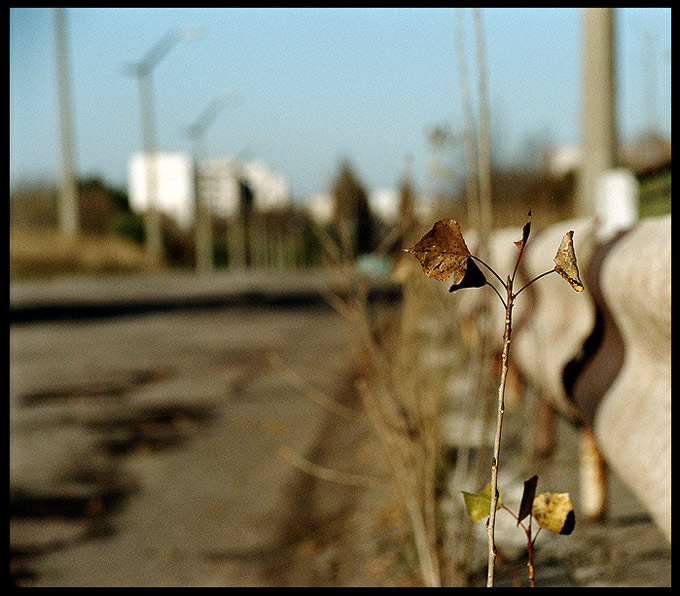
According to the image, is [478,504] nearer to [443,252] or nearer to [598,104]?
[443,252]

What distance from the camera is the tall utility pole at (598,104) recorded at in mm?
5586

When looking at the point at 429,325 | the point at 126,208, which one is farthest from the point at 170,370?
the point at 126,208

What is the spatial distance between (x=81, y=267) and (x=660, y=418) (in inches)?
1431

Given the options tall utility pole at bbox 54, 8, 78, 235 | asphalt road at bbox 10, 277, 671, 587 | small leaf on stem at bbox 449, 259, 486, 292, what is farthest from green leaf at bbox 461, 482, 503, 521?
tall utility pole at bbox 54, 8, 78, 235

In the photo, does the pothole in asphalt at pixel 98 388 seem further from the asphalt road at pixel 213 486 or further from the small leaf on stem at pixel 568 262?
the small leaf on stem at pixel 568 262

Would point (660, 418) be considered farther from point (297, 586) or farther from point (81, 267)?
point (81, 267)

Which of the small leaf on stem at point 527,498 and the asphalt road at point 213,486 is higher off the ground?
the small leaf on stem at point 527,498

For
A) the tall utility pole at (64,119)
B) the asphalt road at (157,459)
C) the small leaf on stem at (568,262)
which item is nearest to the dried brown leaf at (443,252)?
the small leaf on stem at (568,262)

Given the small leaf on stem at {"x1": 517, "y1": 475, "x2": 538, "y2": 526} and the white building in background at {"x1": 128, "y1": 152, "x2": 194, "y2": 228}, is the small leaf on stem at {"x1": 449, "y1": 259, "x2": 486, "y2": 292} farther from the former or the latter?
the white building in background at {"x1": 128, "y1": 152, "x2": 194, "y2": 228}

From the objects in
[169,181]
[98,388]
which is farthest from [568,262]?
[169,181]

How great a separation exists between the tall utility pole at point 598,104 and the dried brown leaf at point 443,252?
15.3ft

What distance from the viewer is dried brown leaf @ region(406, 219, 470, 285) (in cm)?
109

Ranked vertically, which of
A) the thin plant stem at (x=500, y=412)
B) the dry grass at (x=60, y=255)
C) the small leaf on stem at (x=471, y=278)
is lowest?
the dry grass at (x=60, y=255)
